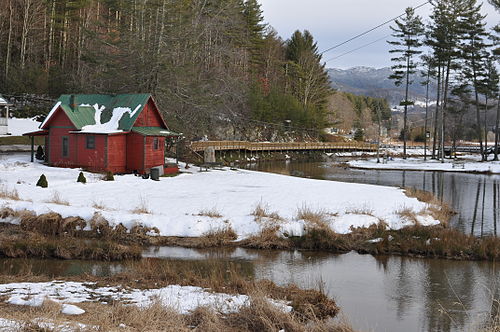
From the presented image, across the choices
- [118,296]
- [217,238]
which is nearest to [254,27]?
[217,238]

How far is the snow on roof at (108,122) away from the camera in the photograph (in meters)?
27.6

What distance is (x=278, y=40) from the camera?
261 feet

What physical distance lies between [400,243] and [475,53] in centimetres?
4391

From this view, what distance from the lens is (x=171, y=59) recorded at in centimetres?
3553

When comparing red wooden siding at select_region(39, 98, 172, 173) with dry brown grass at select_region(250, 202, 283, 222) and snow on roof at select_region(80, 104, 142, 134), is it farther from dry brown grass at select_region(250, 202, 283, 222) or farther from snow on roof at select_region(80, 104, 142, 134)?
dry brown grass at select_region(250, 202, 283, 222)

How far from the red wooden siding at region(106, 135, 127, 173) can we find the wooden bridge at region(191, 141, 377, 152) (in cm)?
1426

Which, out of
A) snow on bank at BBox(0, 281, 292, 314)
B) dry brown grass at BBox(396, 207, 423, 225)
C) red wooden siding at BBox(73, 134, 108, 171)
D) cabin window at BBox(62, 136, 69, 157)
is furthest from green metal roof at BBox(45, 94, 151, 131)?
snow on bank at BBox(0, 281, 292, 314)

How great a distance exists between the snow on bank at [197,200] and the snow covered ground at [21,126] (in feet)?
41.1

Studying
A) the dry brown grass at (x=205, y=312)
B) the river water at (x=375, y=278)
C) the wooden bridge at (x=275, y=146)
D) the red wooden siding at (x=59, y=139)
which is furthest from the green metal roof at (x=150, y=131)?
the dry brown grass at (x=205, y=312)

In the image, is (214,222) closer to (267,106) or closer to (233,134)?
(233,134)

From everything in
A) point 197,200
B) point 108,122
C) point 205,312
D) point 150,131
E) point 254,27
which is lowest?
point 205,312

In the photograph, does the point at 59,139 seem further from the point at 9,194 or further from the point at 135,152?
the point at 9,194

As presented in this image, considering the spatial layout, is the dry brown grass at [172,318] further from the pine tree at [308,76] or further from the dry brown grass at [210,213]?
the pine tree at [308,76]

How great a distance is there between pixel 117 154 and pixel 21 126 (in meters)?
18.6
